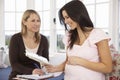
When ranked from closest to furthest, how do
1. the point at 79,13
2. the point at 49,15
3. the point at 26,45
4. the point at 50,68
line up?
1. the point at 79,13
2. the point at 50,68
3. the point at 26,45
4. the point at 49,15

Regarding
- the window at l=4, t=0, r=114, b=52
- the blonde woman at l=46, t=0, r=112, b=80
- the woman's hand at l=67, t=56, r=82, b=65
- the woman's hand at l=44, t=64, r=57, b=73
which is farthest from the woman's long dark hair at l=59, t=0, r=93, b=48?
the window at l=4, t=0, r=114, b=52

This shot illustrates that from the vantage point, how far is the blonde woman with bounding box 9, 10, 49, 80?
2336 millimetres

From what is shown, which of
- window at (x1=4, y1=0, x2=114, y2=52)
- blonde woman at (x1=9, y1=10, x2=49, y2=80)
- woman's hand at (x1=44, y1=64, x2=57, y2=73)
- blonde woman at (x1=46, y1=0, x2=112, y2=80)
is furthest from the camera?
window at (x1=4, y1=0, x2=114, y2=52)

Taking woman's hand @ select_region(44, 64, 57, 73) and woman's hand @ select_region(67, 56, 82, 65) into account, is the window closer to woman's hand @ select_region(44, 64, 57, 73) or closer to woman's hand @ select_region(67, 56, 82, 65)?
woman's hand @ select_region(44, 64, 57, 73)

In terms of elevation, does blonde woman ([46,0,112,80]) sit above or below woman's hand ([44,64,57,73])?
above

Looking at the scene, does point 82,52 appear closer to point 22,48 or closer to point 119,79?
point 119,79

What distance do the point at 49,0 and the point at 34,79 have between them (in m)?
2.57

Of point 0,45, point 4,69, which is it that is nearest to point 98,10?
point 4,69

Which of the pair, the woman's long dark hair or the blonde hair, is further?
the blonde hair

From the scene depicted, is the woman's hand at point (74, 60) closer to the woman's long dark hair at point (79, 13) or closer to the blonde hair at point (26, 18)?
the woman's long dark hair at point (79, 13)

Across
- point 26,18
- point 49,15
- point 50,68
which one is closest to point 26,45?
point 26,18

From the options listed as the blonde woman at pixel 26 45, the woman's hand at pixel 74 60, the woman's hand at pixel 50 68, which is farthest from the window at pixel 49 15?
the woman's hand at pixel 74 60

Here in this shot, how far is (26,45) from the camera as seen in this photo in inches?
94.6

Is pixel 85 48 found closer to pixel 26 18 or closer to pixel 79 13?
pixel 79 13
